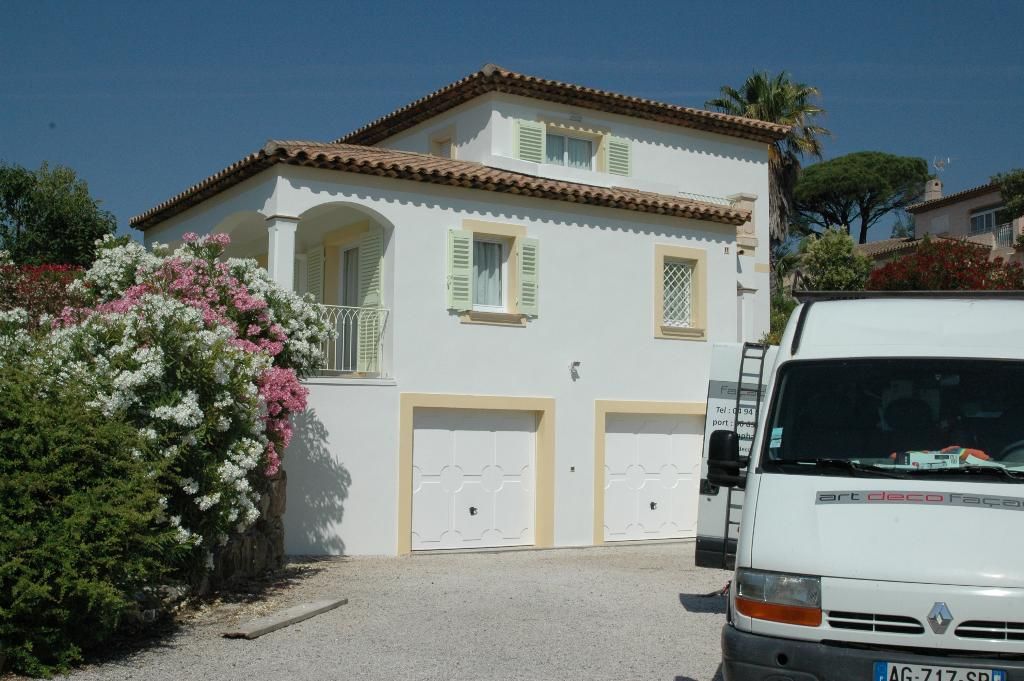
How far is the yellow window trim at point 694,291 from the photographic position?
1741 centimetres

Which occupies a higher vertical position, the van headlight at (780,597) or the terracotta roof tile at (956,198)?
the terracotta roof tile at (956,198)

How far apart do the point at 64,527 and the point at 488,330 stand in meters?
8.98

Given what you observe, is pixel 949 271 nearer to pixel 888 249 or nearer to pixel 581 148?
pixel 581 148

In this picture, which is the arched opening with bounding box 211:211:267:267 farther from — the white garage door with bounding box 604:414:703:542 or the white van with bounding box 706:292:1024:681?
the white van with bounding box 706:292:1024:681

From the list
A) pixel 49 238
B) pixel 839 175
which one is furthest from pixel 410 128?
pixel 839 175

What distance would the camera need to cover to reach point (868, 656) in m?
4.96

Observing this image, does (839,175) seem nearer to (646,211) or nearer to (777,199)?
(777,199)

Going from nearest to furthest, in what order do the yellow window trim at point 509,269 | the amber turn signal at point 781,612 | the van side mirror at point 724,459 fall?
1. the amber turn signal at point 781,612
2. the van side mirror at point 724,459
3. the yellow window trim at point 509,269

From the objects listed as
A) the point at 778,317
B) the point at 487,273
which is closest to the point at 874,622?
the point at 487,273

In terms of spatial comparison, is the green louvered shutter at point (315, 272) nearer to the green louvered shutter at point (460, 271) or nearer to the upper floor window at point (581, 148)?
the green louvered shutter at point (460, 271)

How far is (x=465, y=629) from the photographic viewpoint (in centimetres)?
937

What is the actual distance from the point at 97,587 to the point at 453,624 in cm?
335

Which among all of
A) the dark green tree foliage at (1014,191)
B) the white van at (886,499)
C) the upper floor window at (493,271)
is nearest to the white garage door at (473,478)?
the upper floor window at (493,271)

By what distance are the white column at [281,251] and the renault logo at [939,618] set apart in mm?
10660
